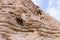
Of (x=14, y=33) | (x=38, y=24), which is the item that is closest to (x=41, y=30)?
(x=38, y=24)

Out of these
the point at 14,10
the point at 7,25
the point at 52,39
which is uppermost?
the point at 14,10

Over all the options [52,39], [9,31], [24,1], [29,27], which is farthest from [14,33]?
[24,1]

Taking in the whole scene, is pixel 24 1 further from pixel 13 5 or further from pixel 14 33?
pixel 14 33

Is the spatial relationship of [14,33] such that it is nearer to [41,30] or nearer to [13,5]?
[41,30]

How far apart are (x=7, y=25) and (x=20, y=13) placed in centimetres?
139

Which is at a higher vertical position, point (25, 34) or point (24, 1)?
point (24, 1)

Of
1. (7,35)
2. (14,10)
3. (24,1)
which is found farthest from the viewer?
(24,1)

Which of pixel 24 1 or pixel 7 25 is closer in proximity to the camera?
pixel 7 25

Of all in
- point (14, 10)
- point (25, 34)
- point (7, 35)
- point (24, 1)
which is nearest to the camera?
point (7, 35)

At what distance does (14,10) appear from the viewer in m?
9.23

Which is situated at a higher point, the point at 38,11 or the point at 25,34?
the point at 38,11

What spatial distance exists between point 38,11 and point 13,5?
6.44 feet

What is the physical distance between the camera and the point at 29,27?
27.9ft

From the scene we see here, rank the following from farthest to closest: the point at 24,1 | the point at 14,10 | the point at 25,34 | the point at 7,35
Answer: the point at 24,1
the point at 14,10
the point at 25,34
the point at 7,35
